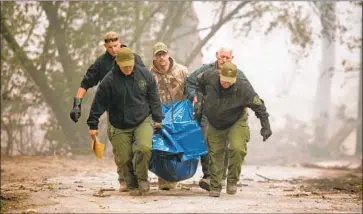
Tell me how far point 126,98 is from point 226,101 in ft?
4.26

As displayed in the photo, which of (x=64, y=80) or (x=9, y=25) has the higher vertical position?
(x=9, y=25)

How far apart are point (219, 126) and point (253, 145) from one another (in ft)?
78.9

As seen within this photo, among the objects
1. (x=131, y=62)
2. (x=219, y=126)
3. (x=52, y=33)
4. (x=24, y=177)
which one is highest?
(x=52, y=33)

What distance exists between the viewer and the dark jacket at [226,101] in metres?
8.48

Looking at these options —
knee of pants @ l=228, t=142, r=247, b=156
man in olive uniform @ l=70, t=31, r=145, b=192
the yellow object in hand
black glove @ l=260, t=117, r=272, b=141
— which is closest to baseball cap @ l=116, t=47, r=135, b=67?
man in olive uniform @ l=70, t=31, r=145, b=192

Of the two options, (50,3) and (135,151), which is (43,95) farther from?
(135,151)

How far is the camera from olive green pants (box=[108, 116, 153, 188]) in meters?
8.34

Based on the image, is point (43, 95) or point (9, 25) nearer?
point (9, 25)

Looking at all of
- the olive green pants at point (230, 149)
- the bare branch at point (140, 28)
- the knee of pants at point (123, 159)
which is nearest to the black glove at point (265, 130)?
the olive green pants at point (230, 149)

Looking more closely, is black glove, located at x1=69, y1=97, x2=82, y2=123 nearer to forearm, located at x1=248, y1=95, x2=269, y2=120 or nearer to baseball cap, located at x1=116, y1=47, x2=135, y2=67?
baseball cap, located at x1=116, y1=47, x2=135, y2=67

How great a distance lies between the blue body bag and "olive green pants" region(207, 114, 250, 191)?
22 cm

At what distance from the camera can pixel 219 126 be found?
8.81 m

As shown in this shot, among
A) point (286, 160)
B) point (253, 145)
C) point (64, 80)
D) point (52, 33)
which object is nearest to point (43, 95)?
point (64, 80)

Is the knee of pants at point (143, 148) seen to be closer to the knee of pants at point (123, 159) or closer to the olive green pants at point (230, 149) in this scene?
the knee of pants at point (123, 159)
